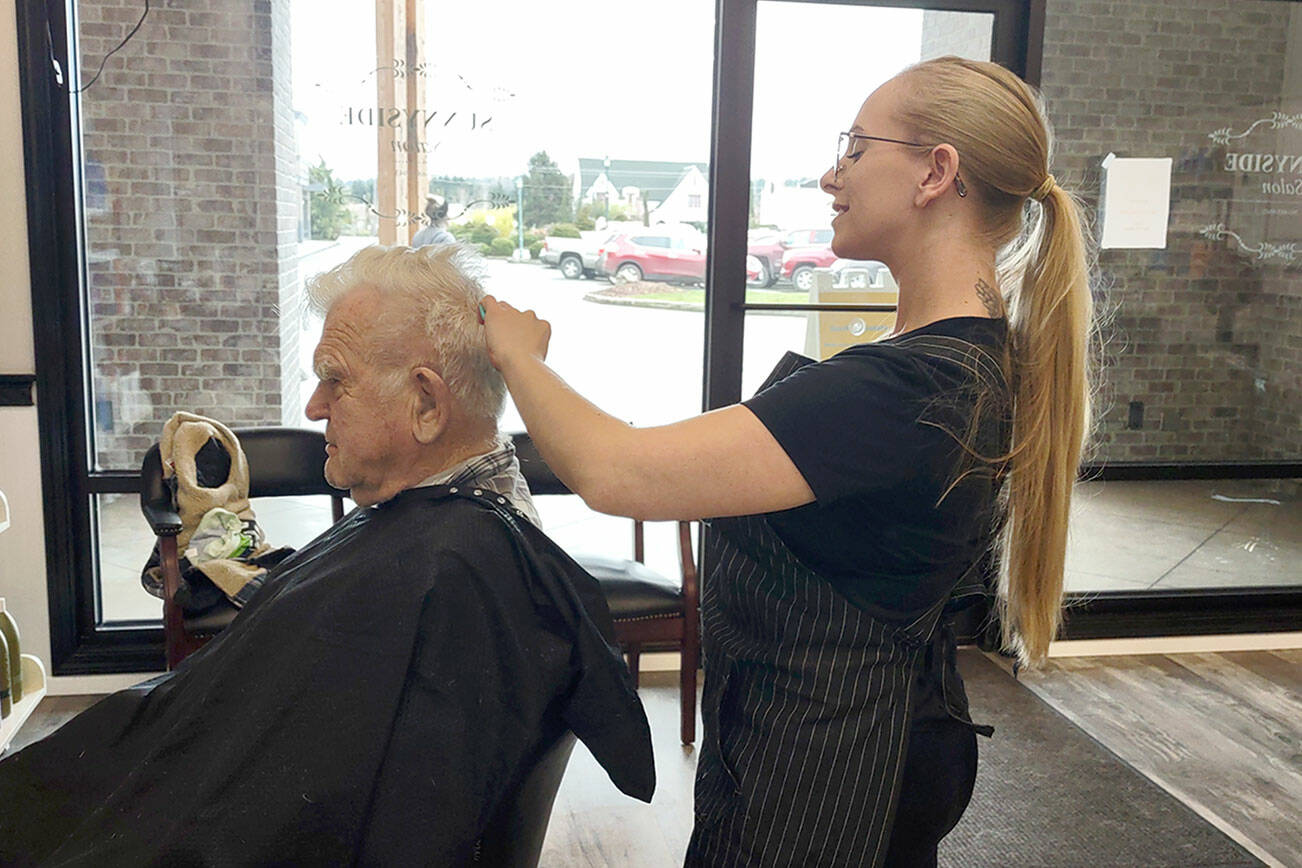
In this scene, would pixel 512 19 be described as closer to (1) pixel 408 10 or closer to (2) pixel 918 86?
(1) pixel 408 10

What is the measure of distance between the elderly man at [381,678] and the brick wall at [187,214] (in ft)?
6.06

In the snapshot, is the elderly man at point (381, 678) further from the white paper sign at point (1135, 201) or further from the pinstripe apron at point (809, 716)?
the white paper sign at point (1135, 201)

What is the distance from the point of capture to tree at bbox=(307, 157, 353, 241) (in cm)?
312

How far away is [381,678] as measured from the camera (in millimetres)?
1244

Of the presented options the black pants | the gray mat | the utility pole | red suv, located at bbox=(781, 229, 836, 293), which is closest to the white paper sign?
red suv, located at bbox=(781, 229, 836, 293)

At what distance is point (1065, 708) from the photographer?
3268mm

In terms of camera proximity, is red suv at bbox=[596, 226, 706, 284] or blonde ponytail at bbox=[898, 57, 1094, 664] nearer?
blonde ponytail at bbox=[898, 57, 1094, 664]

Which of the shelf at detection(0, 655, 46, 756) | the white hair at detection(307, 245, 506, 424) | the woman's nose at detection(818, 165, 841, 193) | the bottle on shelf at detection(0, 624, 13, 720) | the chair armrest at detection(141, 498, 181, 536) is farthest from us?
the chair armrest at detection(141, 498, 181, 536)

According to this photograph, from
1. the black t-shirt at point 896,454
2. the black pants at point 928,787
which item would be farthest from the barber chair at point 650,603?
the black t-shirt at point 896,454

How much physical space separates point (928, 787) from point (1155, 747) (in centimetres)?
211

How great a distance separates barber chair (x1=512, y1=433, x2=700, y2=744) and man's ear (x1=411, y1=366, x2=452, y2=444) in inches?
47.6

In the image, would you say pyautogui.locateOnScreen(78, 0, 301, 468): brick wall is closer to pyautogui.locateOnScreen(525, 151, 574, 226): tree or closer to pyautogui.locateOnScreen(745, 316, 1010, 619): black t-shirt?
pyautogui.locateOnScreen(525, 151, 574, 226): tree

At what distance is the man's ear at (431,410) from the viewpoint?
1419 mm

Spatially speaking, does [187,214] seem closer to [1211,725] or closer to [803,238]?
[803,238]
